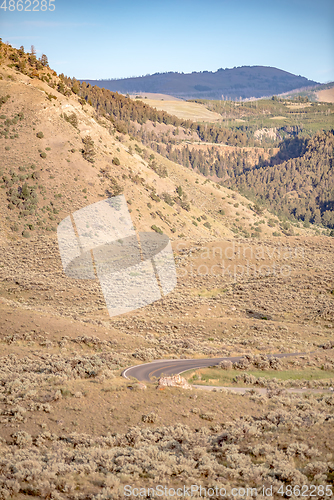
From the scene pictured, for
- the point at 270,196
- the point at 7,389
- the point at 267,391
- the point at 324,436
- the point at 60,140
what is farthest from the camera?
the point at 270,196

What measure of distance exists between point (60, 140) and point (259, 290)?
3937 centimetres

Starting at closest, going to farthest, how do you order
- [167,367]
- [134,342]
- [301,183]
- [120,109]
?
[167,367], [134,342], [120,109], [301,183]

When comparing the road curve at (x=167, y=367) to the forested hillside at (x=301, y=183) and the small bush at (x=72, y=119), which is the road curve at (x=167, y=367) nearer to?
the small bush at (x=72, y=119)

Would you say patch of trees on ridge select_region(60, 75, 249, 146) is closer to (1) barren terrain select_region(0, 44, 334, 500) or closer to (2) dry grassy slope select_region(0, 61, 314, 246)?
(2) dry grassy slope select_region(0, 61, 314, 246)

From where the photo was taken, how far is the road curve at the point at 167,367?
70.6 ft

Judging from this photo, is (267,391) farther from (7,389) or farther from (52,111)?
(52,111)

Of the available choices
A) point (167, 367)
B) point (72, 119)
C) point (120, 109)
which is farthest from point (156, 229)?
point (120, 109)

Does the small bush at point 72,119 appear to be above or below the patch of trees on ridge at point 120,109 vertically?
below

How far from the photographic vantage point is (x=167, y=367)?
77.4ft

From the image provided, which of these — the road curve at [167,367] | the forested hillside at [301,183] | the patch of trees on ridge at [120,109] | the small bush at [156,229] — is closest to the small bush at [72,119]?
the patch of trees on ridge at [120,109]

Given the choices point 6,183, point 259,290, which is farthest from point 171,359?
point 6,183

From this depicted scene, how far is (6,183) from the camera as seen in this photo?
51.9 m

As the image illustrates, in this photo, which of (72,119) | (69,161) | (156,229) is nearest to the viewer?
(156,229)

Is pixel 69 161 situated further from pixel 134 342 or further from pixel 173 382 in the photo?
pixel 173 382
